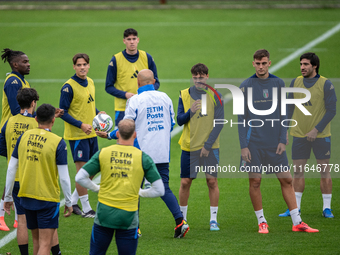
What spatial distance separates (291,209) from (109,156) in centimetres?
319

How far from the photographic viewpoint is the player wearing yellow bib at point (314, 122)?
736 cm

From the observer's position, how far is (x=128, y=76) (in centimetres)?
888

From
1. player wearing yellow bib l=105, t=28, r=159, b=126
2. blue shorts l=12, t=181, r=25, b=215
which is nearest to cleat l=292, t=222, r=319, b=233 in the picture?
player wearing yellow bib l=105, t=28, r=159, b=126

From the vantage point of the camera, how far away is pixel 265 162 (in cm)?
696

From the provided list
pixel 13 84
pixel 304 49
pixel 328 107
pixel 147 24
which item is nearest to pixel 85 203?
pixel 13 84

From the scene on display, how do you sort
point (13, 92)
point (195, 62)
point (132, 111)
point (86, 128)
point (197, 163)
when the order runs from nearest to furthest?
point (132, 111)
point (13, 92)
point (197, 163)
point (86, 128)
point (195, 62)

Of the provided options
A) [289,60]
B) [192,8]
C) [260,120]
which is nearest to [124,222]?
[260,120]

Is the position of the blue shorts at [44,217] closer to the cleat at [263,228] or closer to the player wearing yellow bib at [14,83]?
the player wearing yellow bib at [14,83]

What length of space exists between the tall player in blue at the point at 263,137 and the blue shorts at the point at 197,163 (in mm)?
450

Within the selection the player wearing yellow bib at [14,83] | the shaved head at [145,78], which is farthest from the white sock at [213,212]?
the player wearing yellow bib at [14,83]

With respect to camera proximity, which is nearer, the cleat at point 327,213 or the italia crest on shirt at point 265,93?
the italia crest on shirt at point 265,93

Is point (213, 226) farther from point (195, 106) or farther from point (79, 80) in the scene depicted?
point (79, 80)

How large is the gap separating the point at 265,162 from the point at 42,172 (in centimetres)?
321

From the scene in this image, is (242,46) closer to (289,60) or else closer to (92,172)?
(289,60)
